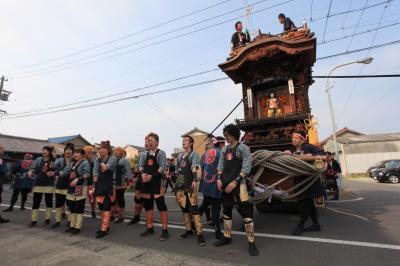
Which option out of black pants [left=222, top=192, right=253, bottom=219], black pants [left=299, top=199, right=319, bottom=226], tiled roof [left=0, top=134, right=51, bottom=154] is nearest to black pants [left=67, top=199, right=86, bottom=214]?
black pants [left=222, top=192, right=253, bottom=219]

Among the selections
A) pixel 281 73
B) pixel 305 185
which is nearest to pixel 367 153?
pixel 281 73

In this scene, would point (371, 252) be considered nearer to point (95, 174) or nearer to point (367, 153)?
point (95, 174)

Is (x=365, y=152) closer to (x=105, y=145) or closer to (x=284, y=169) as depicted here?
(x=284, y=169)

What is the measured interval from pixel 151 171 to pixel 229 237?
188 cm

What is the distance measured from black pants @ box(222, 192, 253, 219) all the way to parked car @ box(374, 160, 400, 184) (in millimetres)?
17955

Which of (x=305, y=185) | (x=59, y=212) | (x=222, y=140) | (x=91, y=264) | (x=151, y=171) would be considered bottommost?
(x=91, y=264)

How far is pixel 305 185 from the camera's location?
448cm

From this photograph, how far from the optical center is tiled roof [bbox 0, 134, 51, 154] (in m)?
25.4

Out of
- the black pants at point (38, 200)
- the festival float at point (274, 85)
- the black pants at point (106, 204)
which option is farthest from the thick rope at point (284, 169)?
the black pants at point (38, 200)

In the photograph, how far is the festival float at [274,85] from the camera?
684cm

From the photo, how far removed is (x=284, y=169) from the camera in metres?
4.30

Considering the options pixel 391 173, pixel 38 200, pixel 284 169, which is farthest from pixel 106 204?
pixel 391 173

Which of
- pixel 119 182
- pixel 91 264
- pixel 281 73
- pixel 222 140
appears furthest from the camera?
pixel 281 73

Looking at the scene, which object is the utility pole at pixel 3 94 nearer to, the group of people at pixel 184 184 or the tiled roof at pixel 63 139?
the tiled roof at pixel 63 139
